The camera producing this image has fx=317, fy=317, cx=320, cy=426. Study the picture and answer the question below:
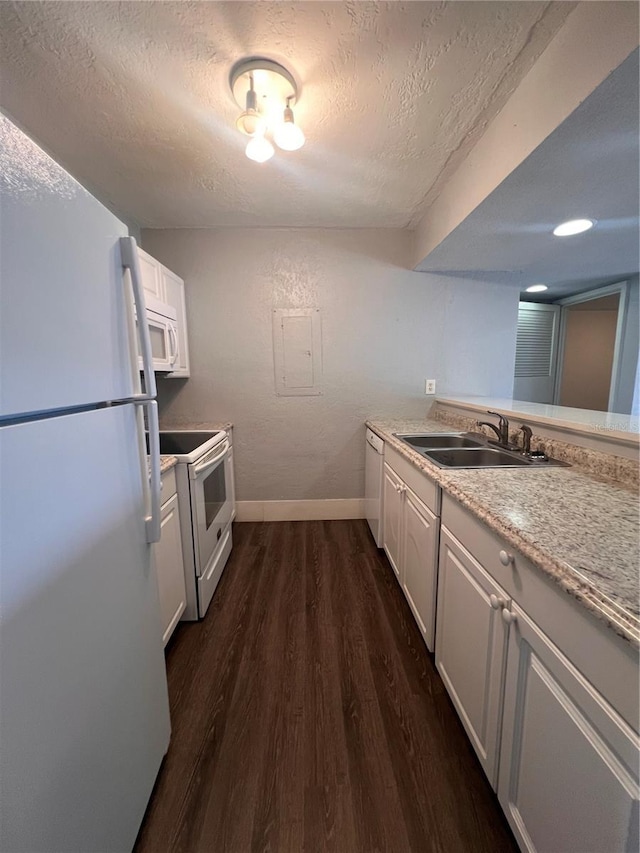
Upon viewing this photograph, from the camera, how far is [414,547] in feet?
5.24

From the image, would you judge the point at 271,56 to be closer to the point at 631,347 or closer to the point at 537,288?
the point at 537,288

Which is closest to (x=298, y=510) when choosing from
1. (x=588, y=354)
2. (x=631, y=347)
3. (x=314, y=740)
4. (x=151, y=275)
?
(x=314, y=740)

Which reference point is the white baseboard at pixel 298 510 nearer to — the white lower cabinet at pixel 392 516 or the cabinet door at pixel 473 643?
the white lower cabinet at pixel 392 516

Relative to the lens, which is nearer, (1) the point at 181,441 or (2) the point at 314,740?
(2) the point at 314,740

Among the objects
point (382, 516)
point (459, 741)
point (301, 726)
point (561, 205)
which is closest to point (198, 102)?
point (561, 205)

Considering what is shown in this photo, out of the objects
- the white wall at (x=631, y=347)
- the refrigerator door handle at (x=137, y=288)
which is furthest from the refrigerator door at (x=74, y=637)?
the white wall at (x=631, y=347)

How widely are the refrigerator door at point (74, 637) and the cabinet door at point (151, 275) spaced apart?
147 cm

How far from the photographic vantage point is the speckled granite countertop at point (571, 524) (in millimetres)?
588

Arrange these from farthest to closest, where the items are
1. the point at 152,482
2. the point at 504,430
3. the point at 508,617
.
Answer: the point at 504,430 → the point at 152,482 → the point at 508,617

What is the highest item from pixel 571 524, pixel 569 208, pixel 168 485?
pixel 569 208

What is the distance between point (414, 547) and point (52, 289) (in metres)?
1.65

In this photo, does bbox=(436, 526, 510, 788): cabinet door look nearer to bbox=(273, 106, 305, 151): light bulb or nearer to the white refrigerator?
the white refrigerator

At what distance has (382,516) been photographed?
2.25 meters

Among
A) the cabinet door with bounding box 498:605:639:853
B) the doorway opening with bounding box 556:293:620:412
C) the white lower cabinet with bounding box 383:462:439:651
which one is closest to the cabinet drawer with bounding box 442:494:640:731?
the cabinet door with bounding box 498:605:639:853
